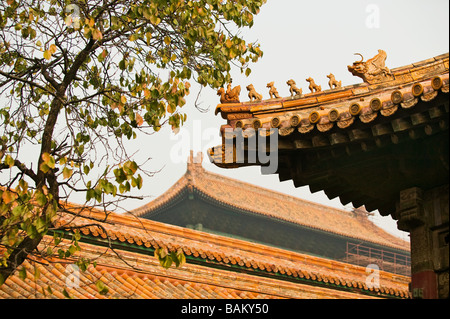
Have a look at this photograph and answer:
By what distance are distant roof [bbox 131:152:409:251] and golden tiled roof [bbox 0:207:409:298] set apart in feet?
43.5

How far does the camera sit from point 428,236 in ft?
17.8

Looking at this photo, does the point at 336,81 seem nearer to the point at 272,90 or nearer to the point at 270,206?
the point at 272,90

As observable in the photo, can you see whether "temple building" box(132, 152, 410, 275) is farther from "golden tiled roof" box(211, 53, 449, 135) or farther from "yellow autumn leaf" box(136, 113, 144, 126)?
"golden tiled roof" box(211, 53, 449, 135)

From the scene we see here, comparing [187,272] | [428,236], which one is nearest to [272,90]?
[428,236]

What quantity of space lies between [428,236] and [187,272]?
8.42m

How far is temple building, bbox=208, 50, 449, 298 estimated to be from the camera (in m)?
4.96

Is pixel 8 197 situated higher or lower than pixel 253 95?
lower

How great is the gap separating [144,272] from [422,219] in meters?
8.13

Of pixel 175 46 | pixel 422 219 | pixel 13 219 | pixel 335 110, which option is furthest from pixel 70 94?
pixel 422 219

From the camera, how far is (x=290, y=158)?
222 inches

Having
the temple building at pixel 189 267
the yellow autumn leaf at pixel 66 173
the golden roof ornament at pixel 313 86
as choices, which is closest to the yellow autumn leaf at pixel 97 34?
the yellow autumn leaf at pixel 66 173

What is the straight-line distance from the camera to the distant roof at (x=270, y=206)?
1180 inches

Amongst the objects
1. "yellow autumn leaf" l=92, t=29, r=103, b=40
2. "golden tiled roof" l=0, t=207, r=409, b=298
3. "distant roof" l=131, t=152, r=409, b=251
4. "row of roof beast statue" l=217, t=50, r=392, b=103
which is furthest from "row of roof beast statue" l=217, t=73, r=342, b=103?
"distant roof" l=131, t=152, r=409, b=251
